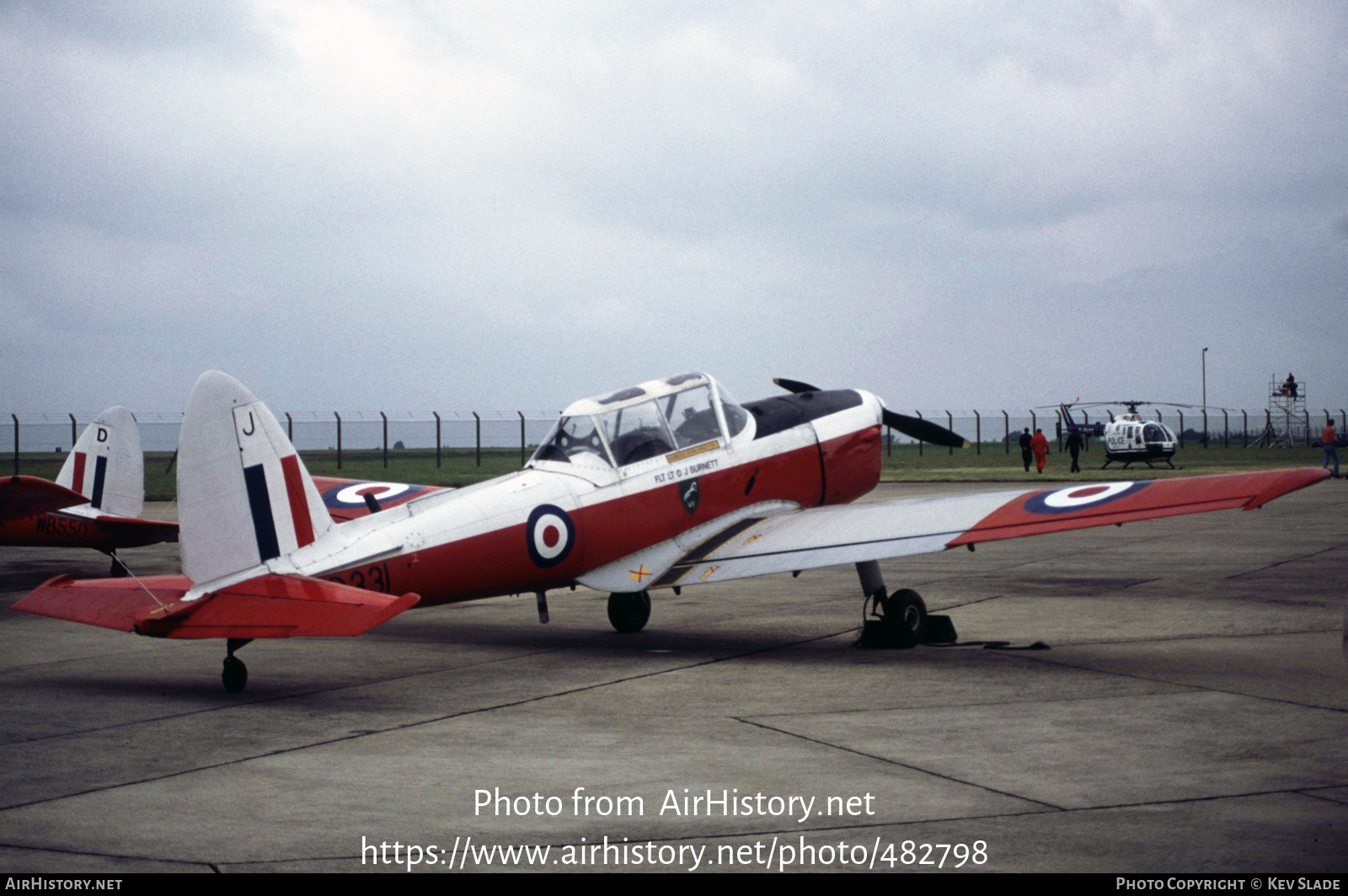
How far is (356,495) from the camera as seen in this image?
13.8 m

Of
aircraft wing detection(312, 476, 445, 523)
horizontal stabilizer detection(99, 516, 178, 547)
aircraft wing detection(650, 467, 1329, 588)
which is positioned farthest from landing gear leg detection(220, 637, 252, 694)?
horizontal stabilizer detection(99, 516, 178, 547)

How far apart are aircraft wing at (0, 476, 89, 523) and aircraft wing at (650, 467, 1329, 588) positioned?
6.69m

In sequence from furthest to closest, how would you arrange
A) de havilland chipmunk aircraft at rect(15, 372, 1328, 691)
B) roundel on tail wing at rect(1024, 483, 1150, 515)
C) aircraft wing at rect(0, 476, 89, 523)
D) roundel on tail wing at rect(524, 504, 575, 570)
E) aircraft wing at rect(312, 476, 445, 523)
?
aircraft wing at rect(312, 476, 445, 523), aircraft wing at rect(0, 476, 89, 523), roundel on tail wing at rect(524, 504, 575, 570), roundel on tail wing at rect(1024, 483, 1150, 515), de havilland chipmunk aircraft at rect(15, 372, 1328, 691)

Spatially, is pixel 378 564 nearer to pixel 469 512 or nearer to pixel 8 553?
pixel 469 512

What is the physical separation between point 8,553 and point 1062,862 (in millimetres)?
21428

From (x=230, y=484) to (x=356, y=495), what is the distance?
5464mm

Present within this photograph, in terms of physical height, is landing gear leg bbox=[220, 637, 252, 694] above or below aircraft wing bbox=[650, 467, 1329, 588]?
below

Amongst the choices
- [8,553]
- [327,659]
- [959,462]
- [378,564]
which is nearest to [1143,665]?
[378,564]

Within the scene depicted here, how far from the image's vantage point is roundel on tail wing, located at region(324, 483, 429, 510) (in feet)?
44.5

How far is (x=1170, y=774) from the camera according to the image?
5.98m

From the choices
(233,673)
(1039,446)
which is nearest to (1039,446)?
(1039,446)

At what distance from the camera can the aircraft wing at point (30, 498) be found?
12.6 metres

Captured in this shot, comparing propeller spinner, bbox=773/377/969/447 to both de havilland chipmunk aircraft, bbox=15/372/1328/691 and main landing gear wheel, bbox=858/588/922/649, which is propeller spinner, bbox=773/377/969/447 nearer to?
de havilland chipmunk aircraft, bbox=15/372/1328/691

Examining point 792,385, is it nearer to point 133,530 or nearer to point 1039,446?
point 133,530
